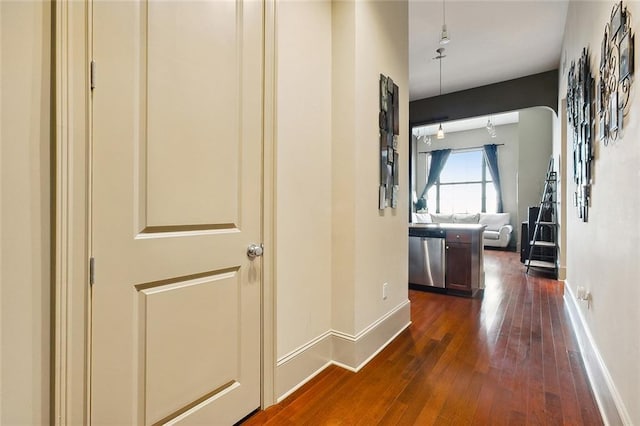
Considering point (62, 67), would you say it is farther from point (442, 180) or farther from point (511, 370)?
point (442, 180)

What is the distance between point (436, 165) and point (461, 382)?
8.26 meters

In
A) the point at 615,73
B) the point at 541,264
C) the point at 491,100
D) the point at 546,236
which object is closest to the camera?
the point at 615,73

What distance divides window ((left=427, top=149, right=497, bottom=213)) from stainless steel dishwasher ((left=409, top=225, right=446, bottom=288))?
573cm

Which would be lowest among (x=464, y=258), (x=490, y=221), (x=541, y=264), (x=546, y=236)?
(x=541, y=264)

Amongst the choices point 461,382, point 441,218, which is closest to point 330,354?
point 461,382

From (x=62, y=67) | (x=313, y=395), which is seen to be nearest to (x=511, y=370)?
(x=313, y=395)

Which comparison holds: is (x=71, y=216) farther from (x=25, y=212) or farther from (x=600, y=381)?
(x=600, y=381)

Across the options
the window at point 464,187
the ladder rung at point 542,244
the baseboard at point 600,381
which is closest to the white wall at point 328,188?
the baseboard at point 600,381

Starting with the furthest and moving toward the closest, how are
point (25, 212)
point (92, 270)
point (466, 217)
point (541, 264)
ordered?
1. point (466, 217)
2. point (541, 264)
3. point (92, 270)
4. point (25, 212)

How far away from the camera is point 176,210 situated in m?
1.25

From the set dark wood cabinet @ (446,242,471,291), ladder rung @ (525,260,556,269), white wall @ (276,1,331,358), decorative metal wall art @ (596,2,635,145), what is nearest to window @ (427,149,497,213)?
ladder rung @ (525,260,556,269)

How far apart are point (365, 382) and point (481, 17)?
12.9ft

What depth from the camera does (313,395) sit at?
175 cm

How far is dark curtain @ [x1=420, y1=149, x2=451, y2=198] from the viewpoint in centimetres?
917
